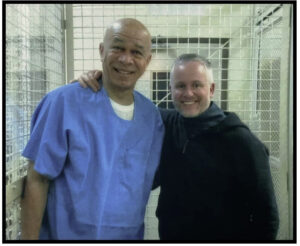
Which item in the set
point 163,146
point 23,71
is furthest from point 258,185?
point 23,71

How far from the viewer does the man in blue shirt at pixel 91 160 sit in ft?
2.60

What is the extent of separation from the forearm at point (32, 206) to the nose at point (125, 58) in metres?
0.40

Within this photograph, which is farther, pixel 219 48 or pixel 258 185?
pixel 219 48

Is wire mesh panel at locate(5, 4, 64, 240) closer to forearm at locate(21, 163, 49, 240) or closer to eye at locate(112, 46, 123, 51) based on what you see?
forearm at locate(21, 163, 49, 240)

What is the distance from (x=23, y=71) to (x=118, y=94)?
1.10 feet

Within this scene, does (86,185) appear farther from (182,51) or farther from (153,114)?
(182,51)

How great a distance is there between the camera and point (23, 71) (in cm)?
93

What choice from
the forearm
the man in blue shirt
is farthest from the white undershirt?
the forearm

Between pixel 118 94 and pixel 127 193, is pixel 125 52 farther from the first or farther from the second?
pixel 127 193

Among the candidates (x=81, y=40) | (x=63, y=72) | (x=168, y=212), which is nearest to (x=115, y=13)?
(x=81, y=40)

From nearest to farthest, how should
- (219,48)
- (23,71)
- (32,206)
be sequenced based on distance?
(32,206) < (23,71) < (219,48)

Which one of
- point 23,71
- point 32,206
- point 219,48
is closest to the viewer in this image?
point 32,206

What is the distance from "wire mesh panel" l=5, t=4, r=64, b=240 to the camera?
829 millimetres

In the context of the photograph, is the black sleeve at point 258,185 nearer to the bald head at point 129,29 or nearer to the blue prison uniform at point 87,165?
the blue prison uniform at point 87,165
